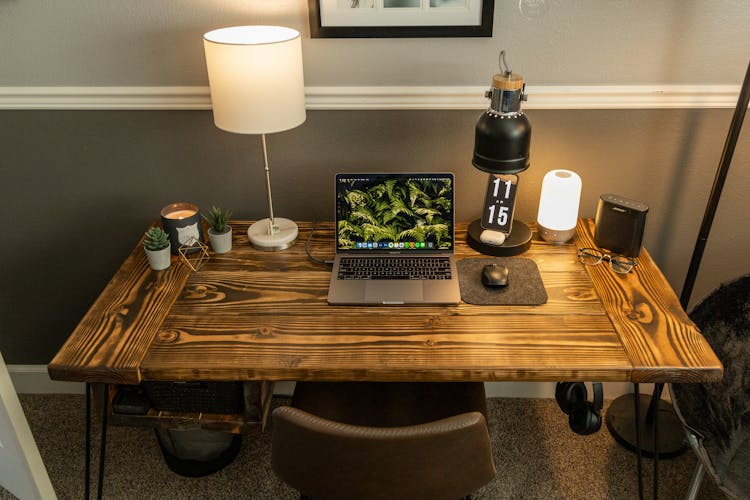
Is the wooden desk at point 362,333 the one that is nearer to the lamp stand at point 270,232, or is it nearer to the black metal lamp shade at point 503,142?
A: the lamp stand at point 270,232

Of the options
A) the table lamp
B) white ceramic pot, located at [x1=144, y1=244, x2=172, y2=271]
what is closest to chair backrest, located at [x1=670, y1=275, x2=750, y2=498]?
the table lamp

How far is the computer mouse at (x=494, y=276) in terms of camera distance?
155 centimetres

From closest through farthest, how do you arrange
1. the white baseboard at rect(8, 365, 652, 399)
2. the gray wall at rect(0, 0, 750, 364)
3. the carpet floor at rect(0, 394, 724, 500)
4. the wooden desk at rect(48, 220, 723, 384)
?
the wooden desk at rect(48, 220, 723, 384), the gray wall at rect(0, 0, 750, 364), the carpet floor at rect(0, 394, 724, 500), the white baseboard at rect(8, 365, 652, 399)

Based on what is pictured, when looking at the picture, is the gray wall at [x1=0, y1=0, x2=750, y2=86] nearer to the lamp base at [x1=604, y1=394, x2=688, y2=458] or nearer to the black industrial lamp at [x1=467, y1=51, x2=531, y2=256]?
the black industrial lamp at [x1=467, y1=51, x2=531, y2=256]

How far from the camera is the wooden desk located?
1.33m

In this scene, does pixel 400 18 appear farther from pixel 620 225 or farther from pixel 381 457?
pixel 381 457

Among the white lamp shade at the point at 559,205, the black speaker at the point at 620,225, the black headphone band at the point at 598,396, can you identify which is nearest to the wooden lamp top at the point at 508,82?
the white lamp shade at the point at 559,205

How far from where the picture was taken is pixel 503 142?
1.52 meters

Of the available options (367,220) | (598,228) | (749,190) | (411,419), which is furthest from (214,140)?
(749,190)

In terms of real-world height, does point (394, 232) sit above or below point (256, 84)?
below

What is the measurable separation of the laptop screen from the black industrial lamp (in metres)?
0.11

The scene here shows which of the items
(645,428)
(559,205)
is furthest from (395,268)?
(645,428)

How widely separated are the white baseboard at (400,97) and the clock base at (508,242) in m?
0.34

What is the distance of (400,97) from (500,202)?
15.8 inches
